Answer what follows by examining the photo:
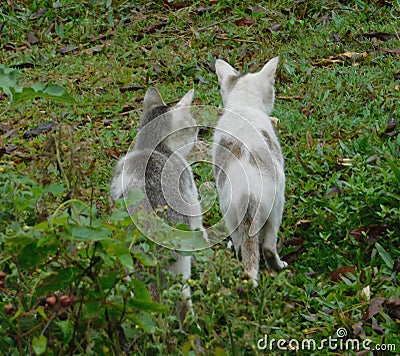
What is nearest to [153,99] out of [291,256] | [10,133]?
[291,256]

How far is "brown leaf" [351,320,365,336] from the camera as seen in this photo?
14.3 ft

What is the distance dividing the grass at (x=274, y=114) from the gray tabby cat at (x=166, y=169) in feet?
0.75

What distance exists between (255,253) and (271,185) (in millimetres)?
442

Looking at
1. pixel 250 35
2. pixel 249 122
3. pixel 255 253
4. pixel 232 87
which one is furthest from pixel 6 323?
pixel 250 35

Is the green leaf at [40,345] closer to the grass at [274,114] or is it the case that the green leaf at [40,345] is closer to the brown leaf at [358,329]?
the grass at [274,114]

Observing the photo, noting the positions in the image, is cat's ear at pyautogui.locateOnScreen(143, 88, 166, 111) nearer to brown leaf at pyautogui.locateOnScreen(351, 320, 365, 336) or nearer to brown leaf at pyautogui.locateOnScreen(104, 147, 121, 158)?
brown leaf at pyautogui.locateOnScreen(104, 147, 121, 158)

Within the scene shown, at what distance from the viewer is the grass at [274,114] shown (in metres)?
3.22

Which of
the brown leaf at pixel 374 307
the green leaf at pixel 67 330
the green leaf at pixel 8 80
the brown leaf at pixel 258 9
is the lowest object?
the brown leaf at pixel 258 9

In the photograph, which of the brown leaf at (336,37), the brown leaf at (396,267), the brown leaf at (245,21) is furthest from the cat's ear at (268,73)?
the brown leaf at (245,21)

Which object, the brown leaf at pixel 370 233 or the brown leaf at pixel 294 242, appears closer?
the brown leaf at pixel 370 233

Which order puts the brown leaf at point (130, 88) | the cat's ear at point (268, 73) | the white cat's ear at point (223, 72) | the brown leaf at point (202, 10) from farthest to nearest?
the brown leaf at point (202, 10) < the brown leaf at point (130, 88) < the white cat's ear at point (223, 72) < the cat's ear at point (268, 73)

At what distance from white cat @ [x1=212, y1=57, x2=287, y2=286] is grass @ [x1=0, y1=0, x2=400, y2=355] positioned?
29cm

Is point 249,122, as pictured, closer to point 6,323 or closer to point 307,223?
Result: point 307,223

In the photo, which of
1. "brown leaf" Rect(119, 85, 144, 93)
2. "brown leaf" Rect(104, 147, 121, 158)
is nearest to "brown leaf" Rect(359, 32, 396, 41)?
"brown leaf" Rect(119, 85, 144, 93)
